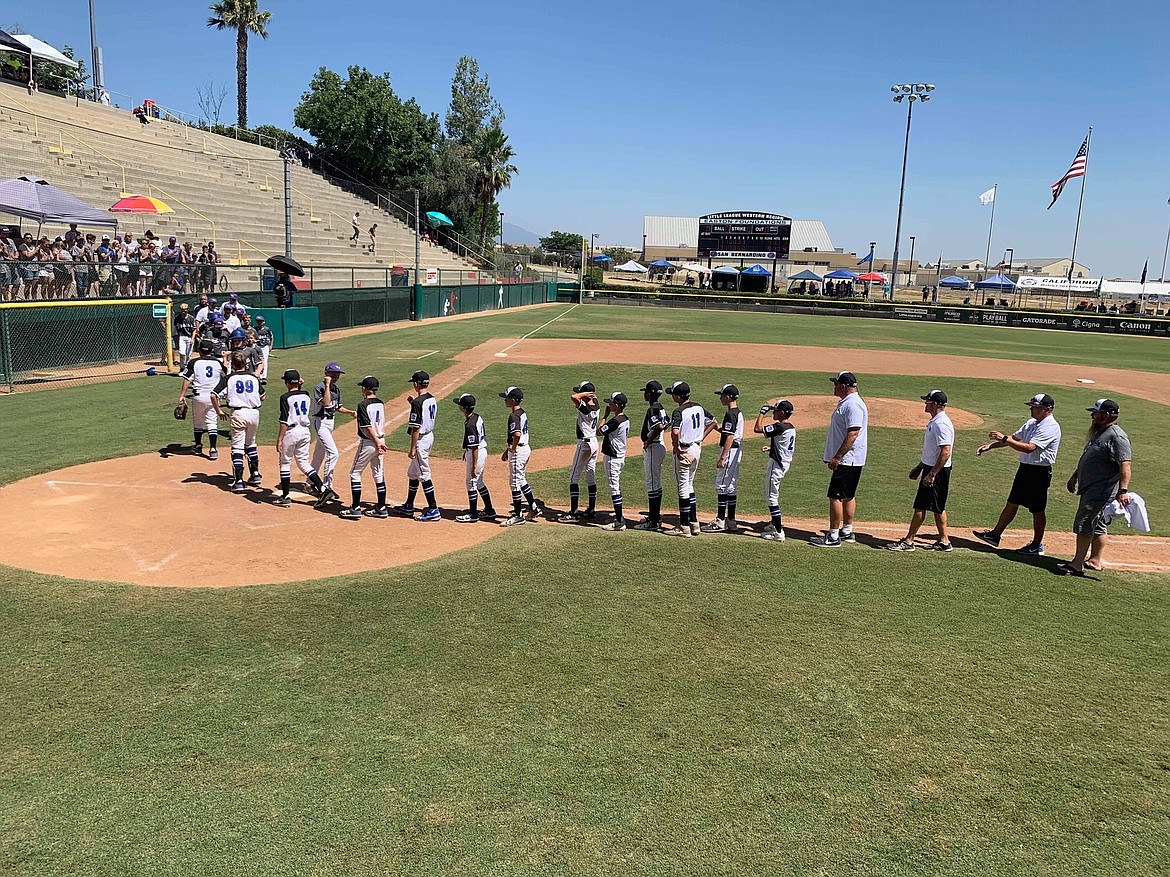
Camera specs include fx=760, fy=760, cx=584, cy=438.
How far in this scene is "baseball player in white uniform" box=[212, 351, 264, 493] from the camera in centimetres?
1091

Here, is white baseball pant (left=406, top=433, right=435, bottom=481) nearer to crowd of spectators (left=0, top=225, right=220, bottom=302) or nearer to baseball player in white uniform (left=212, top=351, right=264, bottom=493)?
baseball player in white uniform (left=212, top=351, right=264, bottom=493)

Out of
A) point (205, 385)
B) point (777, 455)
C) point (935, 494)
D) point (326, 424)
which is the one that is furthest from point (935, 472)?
point (205, 385)

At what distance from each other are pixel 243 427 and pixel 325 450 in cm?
140

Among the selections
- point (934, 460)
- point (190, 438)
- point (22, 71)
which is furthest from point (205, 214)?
point (934, 460)

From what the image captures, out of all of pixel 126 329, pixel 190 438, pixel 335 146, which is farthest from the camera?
pixel 335 146

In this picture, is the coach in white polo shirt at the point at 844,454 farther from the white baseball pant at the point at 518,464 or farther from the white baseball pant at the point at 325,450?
the white baseball pant at the point at 325,450

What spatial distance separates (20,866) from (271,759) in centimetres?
126

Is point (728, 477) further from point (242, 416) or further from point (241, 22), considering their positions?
point (241, 22)

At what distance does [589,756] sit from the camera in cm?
476

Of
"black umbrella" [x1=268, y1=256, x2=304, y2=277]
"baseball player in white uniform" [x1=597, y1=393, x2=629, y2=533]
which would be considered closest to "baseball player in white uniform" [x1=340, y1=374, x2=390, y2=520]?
"baseball player in white uniform" [x1=597, y1=393, x2=629, y2=533]

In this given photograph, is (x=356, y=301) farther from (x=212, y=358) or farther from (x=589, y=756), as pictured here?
(x=589, y=756)

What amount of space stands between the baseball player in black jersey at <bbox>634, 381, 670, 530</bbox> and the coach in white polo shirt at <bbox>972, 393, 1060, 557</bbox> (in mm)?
3770

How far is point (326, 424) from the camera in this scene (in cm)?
1031

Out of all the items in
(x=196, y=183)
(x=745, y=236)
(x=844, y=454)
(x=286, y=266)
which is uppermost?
(x=745, y=236)
